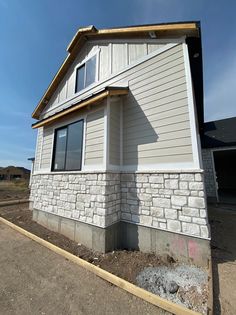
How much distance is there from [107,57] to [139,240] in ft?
20.8

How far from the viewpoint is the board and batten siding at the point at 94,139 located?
422cm

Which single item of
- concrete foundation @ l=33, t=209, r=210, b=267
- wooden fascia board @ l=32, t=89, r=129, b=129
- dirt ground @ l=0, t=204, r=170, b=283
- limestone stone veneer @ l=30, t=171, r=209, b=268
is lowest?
dirt ground @ l=0, t=204, r=170, b=283

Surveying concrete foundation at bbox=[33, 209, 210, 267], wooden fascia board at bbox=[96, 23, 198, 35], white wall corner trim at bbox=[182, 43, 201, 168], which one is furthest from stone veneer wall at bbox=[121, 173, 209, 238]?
wooden fascia board at bbox=[96, 23, 198, 35]

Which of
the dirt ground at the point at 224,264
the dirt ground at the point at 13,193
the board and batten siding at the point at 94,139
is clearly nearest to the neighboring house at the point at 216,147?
the dirt ground at the point at 224,264

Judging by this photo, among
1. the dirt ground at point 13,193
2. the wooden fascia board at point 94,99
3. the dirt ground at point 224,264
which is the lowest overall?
the dirt ground at point 224,264

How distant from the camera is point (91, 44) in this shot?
6.25 meters

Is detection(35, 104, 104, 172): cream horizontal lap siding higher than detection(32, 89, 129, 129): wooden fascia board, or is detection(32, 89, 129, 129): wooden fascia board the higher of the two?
detection(32, 89, 129, 129): wooden fascia board

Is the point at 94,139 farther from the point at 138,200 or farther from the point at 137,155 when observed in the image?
the point at 138,200

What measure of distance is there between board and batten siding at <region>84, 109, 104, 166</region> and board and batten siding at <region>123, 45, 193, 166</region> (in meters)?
0.77

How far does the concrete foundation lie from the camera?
10.2 feet

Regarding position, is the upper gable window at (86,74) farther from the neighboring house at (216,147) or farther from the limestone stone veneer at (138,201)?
the neighboring house at (216,147)

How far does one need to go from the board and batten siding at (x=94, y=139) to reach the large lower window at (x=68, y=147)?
0.41 meters

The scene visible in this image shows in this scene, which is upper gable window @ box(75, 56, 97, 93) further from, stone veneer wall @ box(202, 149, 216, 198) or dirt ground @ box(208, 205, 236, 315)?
stone veneer wall @ box(202, 149, 216, 198)

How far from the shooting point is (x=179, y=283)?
2.56 meters
